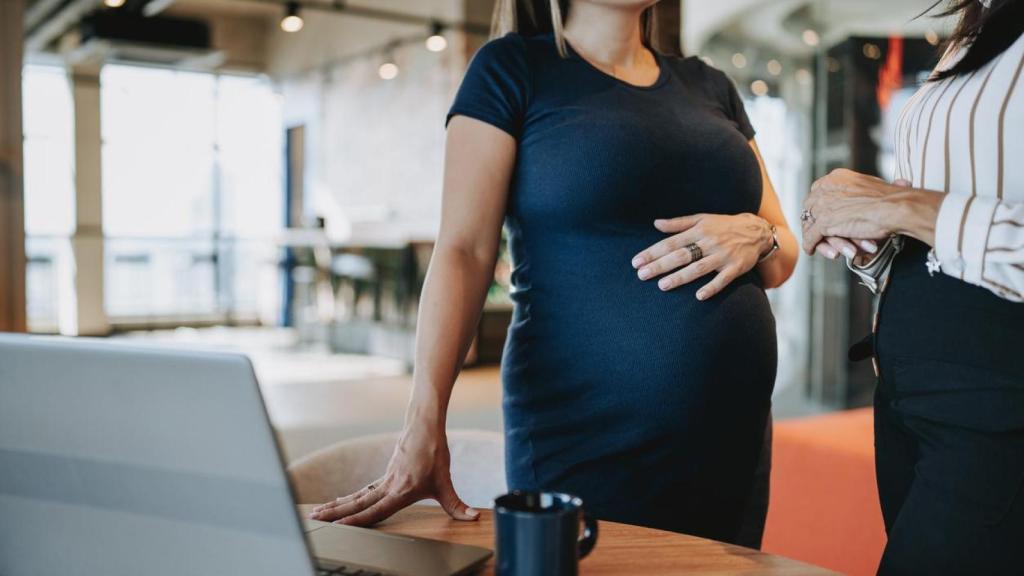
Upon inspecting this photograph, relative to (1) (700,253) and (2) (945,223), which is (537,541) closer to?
(2) (945,223)

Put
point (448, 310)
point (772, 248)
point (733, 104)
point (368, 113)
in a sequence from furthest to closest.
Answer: point (368, 113) < point (733, 104) < point (772, 248) < point (448, 310)

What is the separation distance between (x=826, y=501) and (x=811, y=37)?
4.08 metres

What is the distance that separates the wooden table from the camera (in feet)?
3.01

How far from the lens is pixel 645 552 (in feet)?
3.19

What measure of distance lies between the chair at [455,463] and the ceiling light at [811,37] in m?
5.60

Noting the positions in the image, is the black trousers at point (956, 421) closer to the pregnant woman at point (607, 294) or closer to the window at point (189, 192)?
the pregnant woman at point (607, 294)

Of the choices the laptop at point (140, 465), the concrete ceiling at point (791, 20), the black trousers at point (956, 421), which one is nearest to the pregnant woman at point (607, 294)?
the black trousers at point (956, 421)

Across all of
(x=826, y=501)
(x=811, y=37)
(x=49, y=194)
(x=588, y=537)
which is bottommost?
(x=826, y=501)

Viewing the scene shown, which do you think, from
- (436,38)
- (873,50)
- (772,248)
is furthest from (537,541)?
(436,38)

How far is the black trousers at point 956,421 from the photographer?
2.94 ft

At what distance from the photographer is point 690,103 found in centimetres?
145

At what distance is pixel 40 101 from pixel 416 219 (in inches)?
190

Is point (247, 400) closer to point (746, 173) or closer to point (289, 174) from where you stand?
point (746, 173)

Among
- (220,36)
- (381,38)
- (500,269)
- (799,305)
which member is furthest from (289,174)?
(799,305)
